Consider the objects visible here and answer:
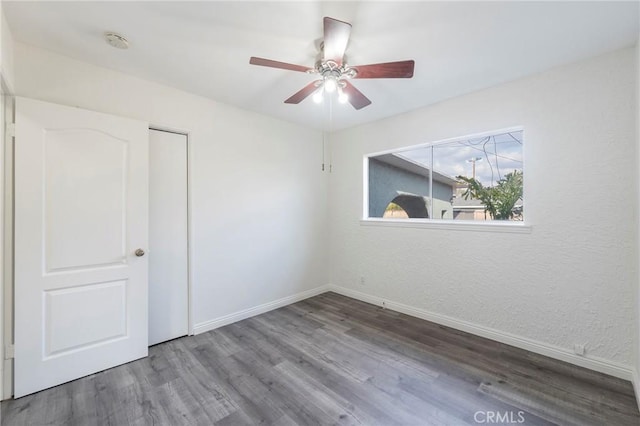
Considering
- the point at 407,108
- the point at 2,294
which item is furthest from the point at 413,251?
the point at 2,294

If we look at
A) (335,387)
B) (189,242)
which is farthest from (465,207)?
(189,242)

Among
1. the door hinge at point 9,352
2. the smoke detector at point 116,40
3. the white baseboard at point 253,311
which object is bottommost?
the white baseboard at point 253,311

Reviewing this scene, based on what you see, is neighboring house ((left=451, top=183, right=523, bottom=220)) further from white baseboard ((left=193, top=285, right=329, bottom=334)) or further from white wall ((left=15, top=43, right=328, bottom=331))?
white baseboard ((left=193, top=285, right=329, bottom=334))

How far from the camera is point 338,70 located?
6.56 ft

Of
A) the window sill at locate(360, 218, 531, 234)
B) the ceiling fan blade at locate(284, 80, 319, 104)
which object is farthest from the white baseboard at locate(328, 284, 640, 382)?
the ceiling fan blade at locate(284, 80, 319, 104)

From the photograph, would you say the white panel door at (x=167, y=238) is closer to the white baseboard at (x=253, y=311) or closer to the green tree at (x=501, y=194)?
the white baseboard at (x=253, y=311)

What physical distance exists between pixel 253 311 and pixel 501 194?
3.17 m

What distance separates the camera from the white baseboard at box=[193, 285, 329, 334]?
299 centimetres

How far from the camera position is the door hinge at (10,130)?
6.43 ft

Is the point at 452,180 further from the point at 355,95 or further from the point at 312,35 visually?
the point at 312,35

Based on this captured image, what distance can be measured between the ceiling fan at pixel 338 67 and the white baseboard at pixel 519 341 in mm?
2585

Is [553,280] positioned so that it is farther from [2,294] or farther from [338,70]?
[2,294]

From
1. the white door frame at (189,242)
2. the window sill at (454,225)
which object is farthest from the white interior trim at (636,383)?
the white door frame at (189,242)
